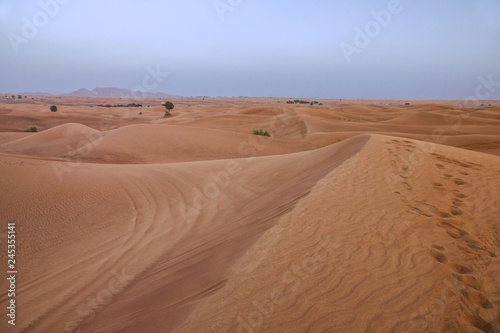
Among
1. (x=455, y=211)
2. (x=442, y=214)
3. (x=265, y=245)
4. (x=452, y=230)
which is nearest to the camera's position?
(x=265, y=245)

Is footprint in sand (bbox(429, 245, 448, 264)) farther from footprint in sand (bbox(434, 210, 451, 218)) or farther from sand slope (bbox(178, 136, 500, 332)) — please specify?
footprint in sand (bbox(434, 210, 451, 218))

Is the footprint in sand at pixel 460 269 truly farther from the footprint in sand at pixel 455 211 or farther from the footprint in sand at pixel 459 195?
the footprint in sand at pixel 459 195

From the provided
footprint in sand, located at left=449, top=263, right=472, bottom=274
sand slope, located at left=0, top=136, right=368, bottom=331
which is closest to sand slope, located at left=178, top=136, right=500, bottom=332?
footprint in sand, located at left=449, top=263, right=472, bottom=274

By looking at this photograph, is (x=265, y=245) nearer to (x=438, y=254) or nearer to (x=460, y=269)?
(x=438, y=254)

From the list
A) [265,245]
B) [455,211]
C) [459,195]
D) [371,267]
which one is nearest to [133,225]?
→ [265,245]

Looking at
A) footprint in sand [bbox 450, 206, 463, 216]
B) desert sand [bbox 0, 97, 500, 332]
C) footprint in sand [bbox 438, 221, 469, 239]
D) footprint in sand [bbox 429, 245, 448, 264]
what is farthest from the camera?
footprint in sand [bbox 450, 206, 463, 216]

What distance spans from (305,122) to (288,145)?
32.0ft

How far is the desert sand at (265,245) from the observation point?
2486mm

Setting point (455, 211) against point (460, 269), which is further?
point (455, 211)

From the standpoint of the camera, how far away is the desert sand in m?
2.49

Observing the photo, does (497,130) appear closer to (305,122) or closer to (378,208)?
(305,122)

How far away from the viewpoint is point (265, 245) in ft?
11.2

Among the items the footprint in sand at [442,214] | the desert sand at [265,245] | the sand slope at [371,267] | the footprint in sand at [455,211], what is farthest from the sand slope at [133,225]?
the footprint in sand at [455,211]

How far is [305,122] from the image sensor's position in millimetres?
26562
